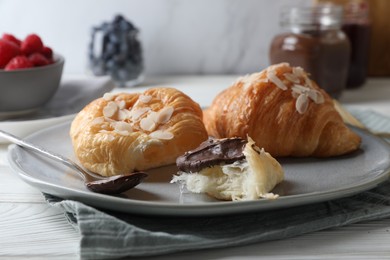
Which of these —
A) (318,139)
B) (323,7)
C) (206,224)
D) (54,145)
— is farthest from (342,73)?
(206,224)

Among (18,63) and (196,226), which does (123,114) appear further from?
(18,63)

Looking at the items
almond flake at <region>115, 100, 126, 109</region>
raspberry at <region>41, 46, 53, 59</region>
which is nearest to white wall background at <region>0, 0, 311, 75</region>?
raspberry at <region>41, 46, 53, 59</region>

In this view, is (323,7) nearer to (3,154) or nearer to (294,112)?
(294,112)

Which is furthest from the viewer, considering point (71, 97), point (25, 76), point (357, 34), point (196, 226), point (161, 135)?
point (357, 34)

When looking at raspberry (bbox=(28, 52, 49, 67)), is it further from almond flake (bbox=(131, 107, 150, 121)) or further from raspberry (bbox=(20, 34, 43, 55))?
almond flake (bbox=(131, 107, 150, 121))

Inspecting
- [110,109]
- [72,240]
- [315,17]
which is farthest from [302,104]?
[315,17]
